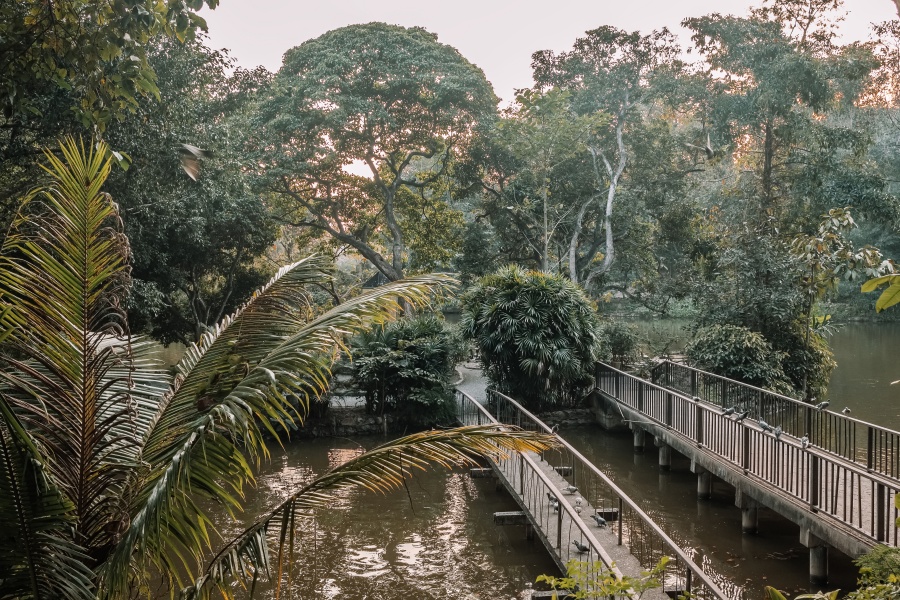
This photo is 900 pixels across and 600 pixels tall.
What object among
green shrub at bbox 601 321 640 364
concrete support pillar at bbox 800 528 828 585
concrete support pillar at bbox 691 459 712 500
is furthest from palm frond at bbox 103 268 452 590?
green shrub at bbox 601 321 640 364

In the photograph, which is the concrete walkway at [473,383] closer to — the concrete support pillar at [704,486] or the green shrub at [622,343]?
the green shrub at [622,343]

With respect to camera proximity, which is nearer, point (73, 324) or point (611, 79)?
point (73, 324)

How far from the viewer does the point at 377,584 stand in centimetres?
950

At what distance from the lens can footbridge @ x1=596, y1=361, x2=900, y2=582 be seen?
318 inches

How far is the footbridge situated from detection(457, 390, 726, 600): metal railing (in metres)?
1.42

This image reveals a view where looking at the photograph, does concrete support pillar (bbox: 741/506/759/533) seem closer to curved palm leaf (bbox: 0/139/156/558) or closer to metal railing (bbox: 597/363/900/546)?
metal railing (bbox: 597/363/900/546)

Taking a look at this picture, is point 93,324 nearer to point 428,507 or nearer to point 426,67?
point 428,507

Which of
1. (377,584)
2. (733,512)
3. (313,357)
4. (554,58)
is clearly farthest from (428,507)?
(554,58)

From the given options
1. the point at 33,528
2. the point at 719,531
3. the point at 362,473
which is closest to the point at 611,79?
the point at 719,531

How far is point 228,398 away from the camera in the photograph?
438cm

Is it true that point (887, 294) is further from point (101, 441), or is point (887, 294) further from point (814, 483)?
point (814, 483)

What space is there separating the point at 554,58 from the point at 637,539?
19702 mm

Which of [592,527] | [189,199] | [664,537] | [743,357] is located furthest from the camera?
[189,199]

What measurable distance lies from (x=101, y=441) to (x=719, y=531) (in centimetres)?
910
